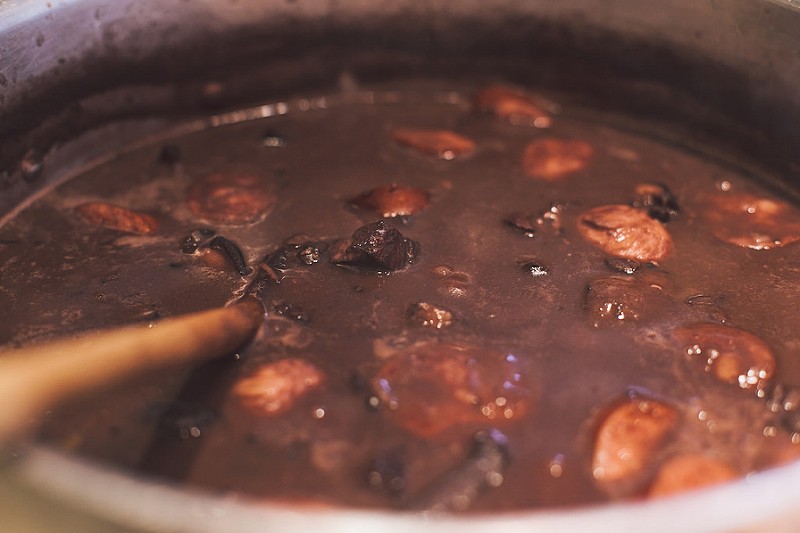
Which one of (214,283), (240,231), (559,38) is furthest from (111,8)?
(559,38)

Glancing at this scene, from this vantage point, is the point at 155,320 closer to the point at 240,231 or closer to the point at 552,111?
the point at 240,231

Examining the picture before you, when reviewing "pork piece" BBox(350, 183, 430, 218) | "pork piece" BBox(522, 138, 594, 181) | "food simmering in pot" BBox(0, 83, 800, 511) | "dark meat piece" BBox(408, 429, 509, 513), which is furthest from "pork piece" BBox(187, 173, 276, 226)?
"dark meat piece" BBox(408, 429, 509, 513)

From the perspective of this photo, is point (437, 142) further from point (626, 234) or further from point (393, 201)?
point (626, 234)

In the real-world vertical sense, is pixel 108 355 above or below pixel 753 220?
above

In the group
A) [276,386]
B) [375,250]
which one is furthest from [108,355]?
[375,250]

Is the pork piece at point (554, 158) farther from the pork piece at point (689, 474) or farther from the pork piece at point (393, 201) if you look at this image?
the pork piece at point (689, 474)
